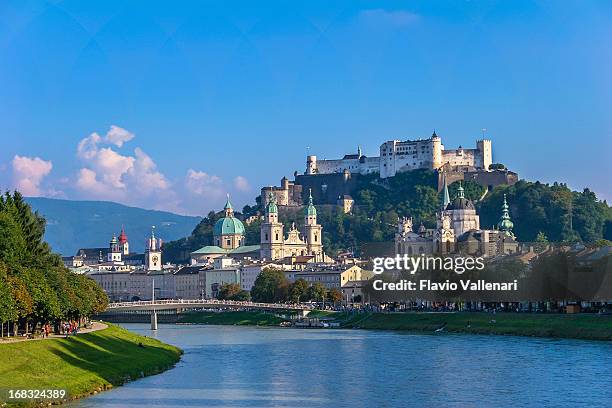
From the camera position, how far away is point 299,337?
81938mm

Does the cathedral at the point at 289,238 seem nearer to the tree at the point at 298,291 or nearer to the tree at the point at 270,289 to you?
the tree at the point at 270,289

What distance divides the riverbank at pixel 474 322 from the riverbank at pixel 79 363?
22537 millimetres

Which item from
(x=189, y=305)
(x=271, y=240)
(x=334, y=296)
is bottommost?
(x=189, y=305)

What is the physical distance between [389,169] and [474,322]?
102 meters

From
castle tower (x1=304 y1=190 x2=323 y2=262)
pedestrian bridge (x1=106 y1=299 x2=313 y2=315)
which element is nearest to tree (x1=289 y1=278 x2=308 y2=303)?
pedestrian bridge (x1=106 y1=299 x2=313 y2=315)

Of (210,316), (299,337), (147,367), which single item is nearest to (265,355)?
A: (147,367)

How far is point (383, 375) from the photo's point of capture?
50938 mm

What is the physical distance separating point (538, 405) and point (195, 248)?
158318 mm

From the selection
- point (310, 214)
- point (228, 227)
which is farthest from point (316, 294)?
point (228, 227)

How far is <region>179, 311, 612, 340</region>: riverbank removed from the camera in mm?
70375

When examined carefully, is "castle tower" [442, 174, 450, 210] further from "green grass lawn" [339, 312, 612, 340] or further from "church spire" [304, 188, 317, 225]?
"green grass lawn" [339, 312, 612, 340]

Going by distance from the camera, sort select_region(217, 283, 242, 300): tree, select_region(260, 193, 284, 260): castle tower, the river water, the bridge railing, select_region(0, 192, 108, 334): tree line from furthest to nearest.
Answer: select_region(260, 193, 284, 260): castle tower → select_region(217, 283, 242, 300): tree → the bridge railing → select_region(0, 192, 108, 334): tree line → the river water

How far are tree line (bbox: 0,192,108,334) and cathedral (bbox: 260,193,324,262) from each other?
10678 cm

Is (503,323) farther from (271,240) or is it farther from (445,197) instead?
(271,240)
